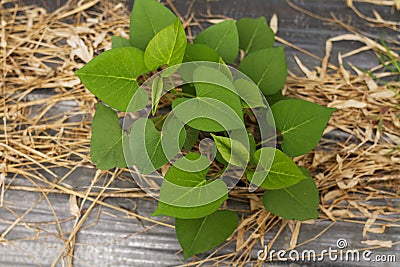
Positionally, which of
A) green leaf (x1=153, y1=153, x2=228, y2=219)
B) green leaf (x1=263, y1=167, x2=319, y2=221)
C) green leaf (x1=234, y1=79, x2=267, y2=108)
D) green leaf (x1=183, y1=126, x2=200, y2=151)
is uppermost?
green leaf (x1=234, y1=79, x2=267, y2=108)

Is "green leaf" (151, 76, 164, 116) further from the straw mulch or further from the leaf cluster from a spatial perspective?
the straw mulch

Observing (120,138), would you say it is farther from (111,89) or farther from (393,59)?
(393,59)

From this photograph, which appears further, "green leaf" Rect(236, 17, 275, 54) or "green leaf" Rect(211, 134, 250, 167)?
"green leaf" Rect(236, 17, 275, 54)

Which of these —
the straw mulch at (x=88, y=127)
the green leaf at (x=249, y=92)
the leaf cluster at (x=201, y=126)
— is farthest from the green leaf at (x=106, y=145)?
the green leaf at (x=249, y=92)

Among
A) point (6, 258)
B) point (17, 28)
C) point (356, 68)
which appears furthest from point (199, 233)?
point (17, 28)

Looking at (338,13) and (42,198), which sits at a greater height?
(338,13)

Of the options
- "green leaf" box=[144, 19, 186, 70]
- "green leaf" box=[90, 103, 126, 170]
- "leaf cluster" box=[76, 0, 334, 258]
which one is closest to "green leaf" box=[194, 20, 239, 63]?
"leaf cluster" box=[76, 0, 334, 258]

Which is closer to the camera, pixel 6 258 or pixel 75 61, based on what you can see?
pixel 6 258
